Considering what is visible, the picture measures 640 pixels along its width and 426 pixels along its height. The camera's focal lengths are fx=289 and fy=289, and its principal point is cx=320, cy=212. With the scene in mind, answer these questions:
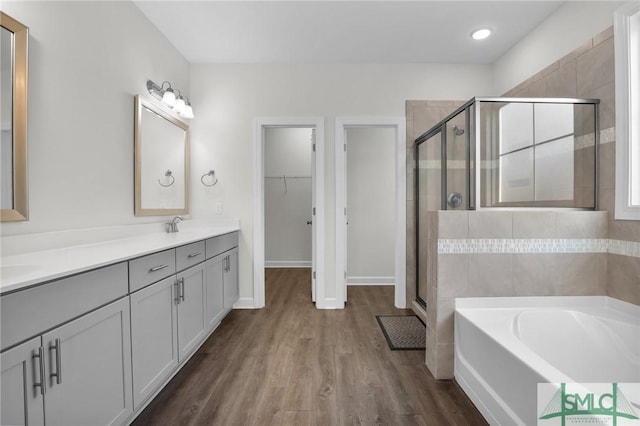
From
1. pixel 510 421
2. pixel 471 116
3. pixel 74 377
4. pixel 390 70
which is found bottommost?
pixel 510 421

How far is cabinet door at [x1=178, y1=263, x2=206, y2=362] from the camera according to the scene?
1.83 metres

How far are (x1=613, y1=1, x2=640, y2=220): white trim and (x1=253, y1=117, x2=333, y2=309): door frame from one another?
2181 mm

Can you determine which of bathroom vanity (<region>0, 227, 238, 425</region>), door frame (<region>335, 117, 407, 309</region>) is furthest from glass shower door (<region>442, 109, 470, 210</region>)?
bathroom vanity (<region>0, 227, 238, 425</region>)

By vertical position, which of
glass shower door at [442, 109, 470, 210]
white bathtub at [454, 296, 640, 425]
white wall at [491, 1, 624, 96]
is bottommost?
white bathtub at [454, 296, 640, 425]

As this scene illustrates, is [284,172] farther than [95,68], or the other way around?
[284,172]

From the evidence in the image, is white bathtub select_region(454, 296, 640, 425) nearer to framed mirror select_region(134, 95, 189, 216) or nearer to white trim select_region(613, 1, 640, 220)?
white trim select_region(613, 1, 640, 220)

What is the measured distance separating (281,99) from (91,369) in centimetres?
269

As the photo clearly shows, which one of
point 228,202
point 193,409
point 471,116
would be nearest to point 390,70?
point 471,116

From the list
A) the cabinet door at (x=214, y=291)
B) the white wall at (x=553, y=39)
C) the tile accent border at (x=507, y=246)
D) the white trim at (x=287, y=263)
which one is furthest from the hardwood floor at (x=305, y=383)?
the white wall at (x=553, y=39)

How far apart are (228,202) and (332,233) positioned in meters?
1.15

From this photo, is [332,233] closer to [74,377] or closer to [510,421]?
[510,421]

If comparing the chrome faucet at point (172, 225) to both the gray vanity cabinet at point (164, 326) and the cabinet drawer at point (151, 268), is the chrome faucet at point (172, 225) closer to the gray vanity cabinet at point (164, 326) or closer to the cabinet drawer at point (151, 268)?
the gray vanity cabinet at point (164, 326)

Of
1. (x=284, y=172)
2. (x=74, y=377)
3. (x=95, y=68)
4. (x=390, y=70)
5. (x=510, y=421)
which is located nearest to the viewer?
(x=74, y=377)

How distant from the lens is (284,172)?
16.6ft
